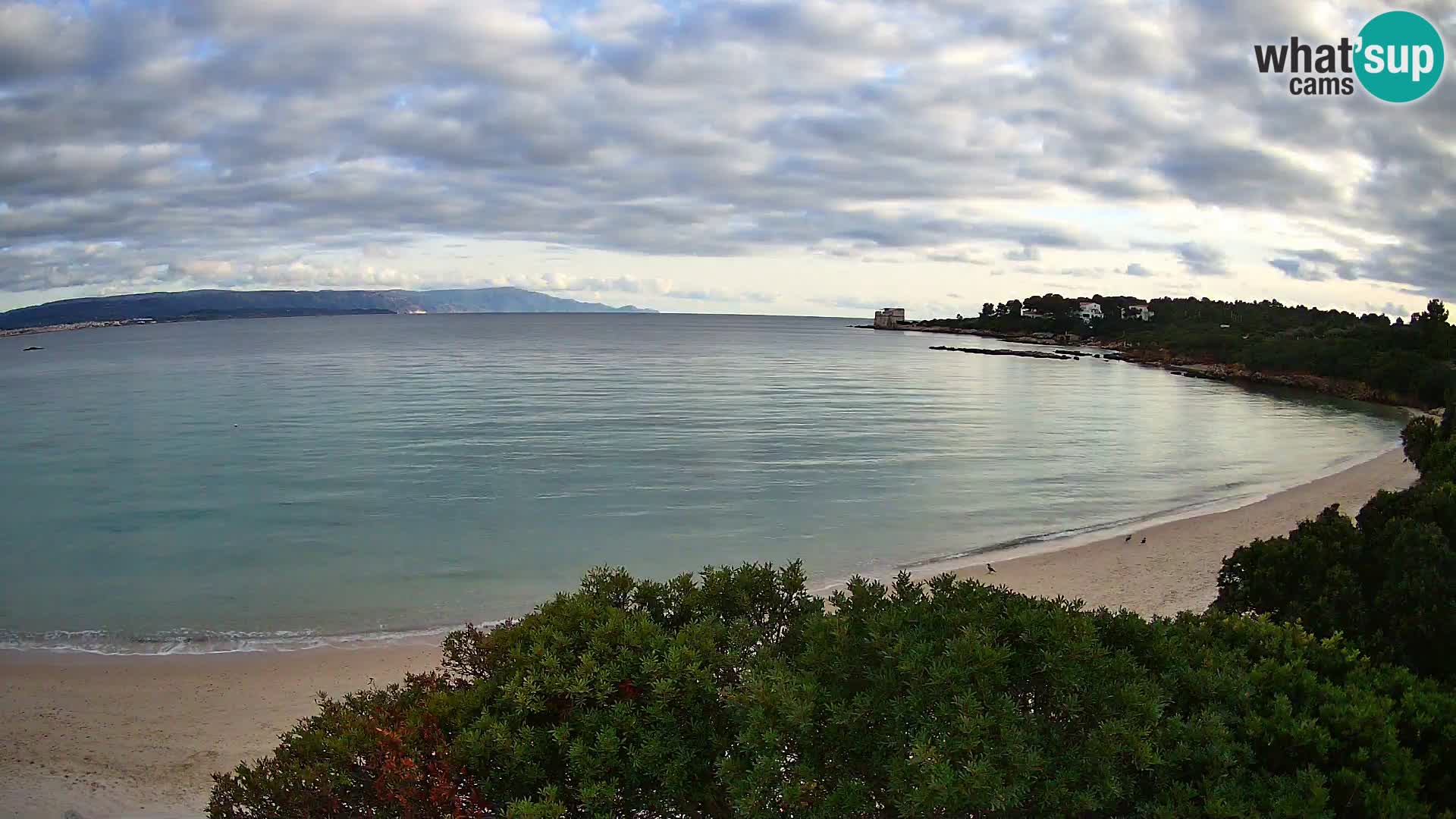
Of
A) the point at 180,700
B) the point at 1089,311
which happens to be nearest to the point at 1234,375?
the point at 180,700

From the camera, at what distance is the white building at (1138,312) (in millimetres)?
164400

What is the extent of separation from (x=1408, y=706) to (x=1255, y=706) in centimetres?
83

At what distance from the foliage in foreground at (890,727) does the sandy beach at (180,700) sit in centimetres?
487

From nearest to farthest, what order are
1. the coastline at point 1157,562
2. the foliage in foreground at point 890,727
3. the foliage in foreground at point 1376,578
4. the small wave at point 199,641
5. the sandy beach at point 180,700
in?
the foliage in foreground at point 890,727, the foliage in foreground at point 1376,578, the sandy beach at point 180,700, the small wave at point 199,641, the coastline at point 1157,562

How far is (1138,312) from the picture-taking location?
17200cm

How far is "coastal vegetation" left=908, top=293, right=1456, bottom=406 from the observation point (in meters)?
56.8

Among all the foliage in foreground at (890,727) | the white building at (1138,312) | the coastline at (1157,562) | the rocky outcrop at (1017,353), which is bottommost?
the coastline at (1157,562)

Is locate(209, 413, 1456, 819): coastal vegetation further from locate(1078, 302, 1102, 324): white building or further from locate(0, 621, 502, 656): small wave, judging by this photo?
→ locate(1078, 302, 1102, 324): white building

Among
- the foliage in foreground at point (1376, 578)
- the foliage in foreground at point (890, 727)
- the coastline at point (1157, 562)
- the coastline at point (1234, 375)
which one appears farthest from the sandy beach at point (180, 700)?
the coastline at point (1234, 375)

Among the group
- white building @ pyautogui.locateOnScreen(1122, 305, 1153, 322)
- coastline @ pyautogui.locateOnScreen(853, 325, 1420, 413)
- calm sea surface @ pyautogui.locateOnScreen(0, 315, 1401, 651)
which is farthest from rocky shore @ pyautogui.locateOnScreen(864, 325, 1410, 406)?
white building @ pyautogui.locateOnScreen(1122, 305, 1153, 322)

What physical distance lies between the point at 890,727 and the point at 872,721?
104mm

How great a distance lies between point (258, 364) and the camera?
8350 centimetres

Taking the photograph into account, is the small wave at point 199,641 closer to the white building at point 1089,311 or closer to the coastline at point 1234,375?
the coastline at point 1234,375

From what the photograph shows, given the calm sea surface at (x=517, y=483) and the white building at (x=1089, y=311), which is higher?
the white building at (x=1089, y=311)
